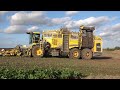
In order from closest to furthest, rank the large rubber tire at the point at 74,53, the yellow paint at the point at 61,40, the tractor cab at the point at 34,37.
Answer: the yellow paint at the point at 61,40 → the large rubber tire at the point at 74,53 → the tractor cab at the point at 34,37

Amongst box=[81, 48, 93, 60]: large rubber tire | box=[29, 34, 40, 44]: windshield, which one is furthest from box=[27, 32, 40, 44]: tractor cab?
box=[81, 48, 93, 60]: large rubber tire

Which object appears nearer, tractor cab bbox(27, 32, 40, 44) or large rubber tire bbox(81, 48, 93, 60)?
large rubber tire bbox(81, 48, 93, 60)

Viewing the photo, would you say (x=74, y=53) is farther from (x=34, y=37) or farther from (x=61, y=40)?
(x=34, y=37)

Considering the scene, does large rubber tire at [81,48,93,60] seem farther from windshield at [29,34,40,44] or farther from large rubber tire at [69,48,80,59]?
→ windshield at [29,34,40,44]

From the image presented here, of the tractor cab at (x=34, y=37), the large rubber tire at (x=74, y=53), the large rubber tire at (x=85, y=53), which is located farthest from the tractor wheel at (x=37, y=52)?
the large rubber tire at (x=85, y=53)

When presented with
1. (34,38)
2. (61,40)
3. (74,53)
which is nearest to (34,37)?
(34,38)

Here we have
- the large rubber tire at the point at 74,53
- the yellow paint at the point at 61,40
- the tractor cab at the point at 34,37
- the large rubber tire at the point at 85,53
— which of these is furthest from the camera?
the tractor cab at the point at 34,37

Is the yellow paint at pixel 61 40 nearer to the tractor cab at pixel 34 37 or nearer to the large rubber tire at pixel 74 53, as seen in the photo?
the large rubber tire at pixel 74 53

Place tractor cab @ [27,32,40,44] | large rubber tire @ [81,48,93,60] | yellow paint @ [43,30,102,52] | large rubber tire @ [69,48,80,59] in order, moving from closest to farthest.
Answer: yellow paint @ [43,30,102,52] → large rubber tire @ [69,48,80,59] → large rubber tire @ [81,48,93,60] → tractor cab @ [27,32,40,44]

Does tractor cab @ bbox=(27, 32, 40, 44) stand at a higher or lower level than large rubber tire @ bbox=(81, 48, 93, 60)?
A: higher

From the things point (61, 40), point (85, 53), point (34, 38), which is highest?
point (34, 38)
